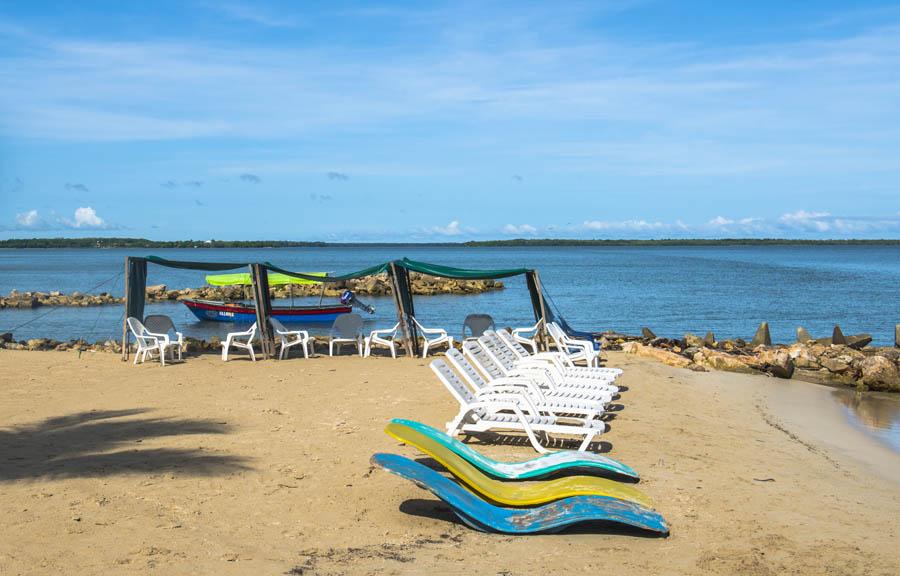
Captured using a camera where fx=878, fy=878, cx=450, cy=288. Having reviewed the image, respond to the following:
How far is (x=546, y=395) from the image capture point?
1059cm

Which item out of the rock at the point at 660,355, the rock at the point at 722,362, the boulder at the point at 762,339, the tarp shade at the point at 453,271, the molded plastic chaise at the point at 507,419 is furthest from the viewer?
the boulder at the point at 762,339

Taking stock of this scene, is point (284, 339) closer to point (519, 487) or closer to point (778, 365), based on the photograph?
point (778, 365)

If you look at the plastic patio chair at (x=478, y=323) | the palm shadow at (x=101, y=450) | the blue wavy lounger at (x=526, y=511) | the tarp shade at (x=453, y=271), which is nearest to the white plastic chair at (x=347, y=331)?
the tarp shade at (x=453, y=271)

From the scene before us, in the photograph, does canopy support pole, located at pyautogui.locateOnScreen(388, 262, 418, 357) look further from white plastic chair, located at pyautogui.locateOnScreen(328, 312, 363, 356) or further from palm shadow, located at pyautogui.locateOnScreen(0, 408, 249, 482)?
palm shadow, located at pyautogui.locateOnScreen(0, 408, 249, 482)

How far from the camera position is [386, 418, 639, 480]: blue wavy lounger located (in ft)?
24.0

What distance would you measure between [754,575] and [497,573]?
63.5 inches

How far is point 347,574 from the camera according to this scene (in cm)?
529

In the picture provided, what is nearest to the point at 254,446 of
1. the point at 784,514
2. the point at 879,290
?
the point at 784,514

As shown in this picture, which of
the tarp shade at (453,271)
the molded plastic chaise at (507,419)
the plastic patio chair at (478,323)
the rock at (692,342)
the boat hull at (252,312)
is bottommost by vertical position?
the boat hull at (252,312)

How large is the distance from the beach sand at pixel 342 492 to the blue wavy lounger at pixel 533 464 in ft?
1.50

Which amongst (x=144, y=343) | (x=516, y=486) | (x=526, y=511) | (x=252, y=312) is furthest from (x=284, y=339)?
(x=252, y=312)

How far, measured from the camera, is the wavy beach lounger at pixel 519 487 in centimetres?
657

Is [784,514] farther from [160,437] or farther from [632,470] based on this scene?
[160,437]

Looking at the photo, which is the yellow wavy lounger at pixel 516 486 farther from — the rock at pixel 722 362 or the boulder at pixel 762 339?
the boulder at pixel 762 339
